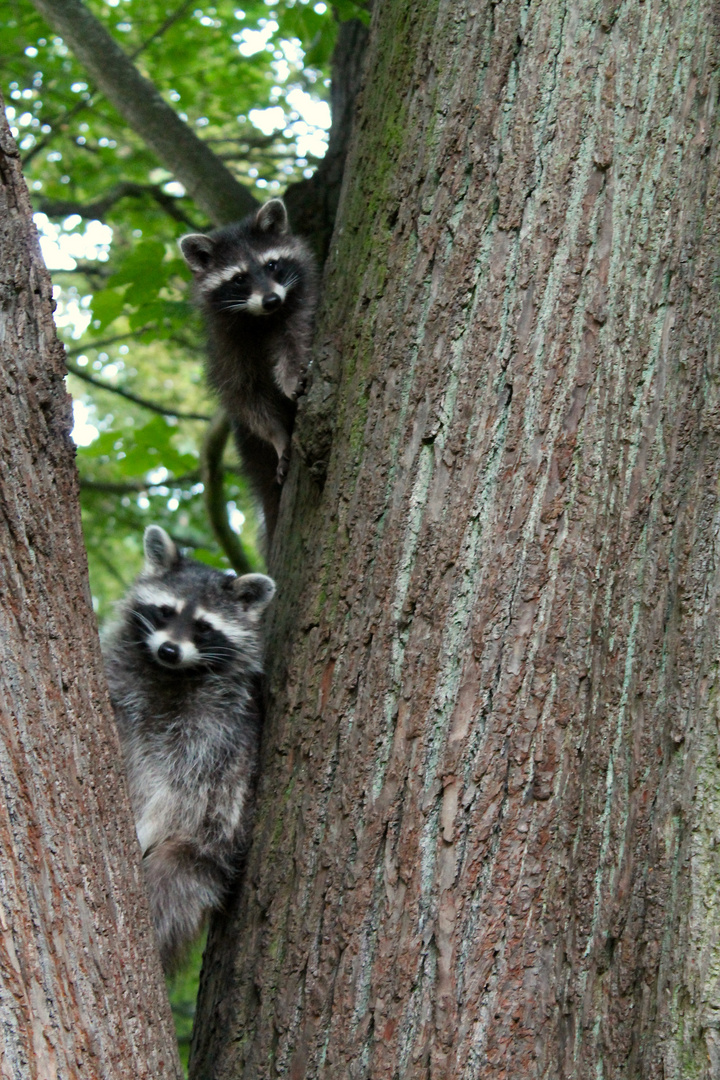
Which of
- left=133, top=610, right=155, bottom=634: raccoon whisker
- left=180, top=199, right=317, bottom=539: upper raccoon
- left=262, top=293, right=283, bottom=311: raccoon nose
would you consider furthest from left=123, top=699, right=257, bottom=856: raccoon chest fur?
left=262, top=293, right=283, bottom=311: raccoon nose

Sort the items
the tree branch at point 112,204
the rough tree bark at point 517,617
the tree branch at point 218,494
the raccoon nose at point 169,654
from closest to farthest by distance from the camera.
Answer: the rough tree bark at point 517,617 → the raccoon nose at point 169,654 → the tree branch at point 218,494 → the tree branch at point 112,204

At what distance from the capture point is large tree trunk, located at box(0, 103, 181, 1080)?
1.79m

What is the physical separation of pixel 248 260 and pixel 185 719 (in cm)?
217

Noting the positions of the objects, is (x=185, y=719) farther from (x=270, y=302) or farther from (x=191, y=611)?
(x=270, y=302)

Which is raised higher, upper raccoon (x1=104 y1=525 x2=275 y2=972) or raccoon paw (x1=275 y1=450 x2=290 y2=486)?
raccoon paw (x1=275 y1=450 x2=290 y2=486)

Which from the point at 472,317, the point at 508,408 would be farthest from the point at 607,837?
the point at 472,317

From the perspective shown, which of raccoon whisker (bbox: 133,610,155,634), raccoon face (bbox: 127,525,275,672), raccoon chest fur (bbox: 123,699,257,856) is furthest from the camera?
raccoon whisker (bbox: 133,610,155,634)

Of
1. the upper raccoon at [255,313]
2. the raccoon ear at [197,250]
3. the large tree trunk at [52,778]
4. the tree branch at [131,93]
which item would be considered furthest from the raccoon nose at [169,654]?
the tree branch at [131,93]

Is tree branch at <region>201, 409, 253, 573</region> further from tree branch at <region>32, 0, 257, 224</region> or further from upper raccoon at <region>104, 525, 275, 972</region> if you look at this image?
tree branch at <region>32, 0, 257, 224</region>

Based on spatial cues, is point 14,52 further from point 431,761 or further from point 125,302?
point 431,761

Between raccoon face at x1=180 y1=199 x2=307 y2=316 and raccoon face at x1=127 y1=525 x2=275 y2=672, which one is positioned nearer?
raccoon face at x1=127 y1=525 x2=275 y2=672

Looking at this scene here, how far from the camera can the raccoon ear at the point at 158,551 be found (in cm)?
416

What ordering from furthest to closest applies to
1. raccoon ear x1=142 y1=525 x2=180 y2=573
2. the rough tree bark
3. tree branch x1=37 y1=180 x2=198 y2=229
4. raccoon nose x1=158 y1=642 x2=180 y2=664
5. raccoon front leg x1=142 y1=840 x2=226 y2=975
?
tree branch x1=37 y1=180 x2=198 y2=229 < raccoon ear x1=142 y1=525 x2=180 y2=573 < raccoon nose x1=158 y1=642 x2=180 y2=664 < raccoon front leg x1=142 y1=840 x2=226 y2=975 < the rough tree bark

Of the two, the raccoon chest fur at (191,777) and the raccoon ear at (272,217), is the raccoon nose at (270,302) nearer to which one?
the raccoon ear at (272,217)
